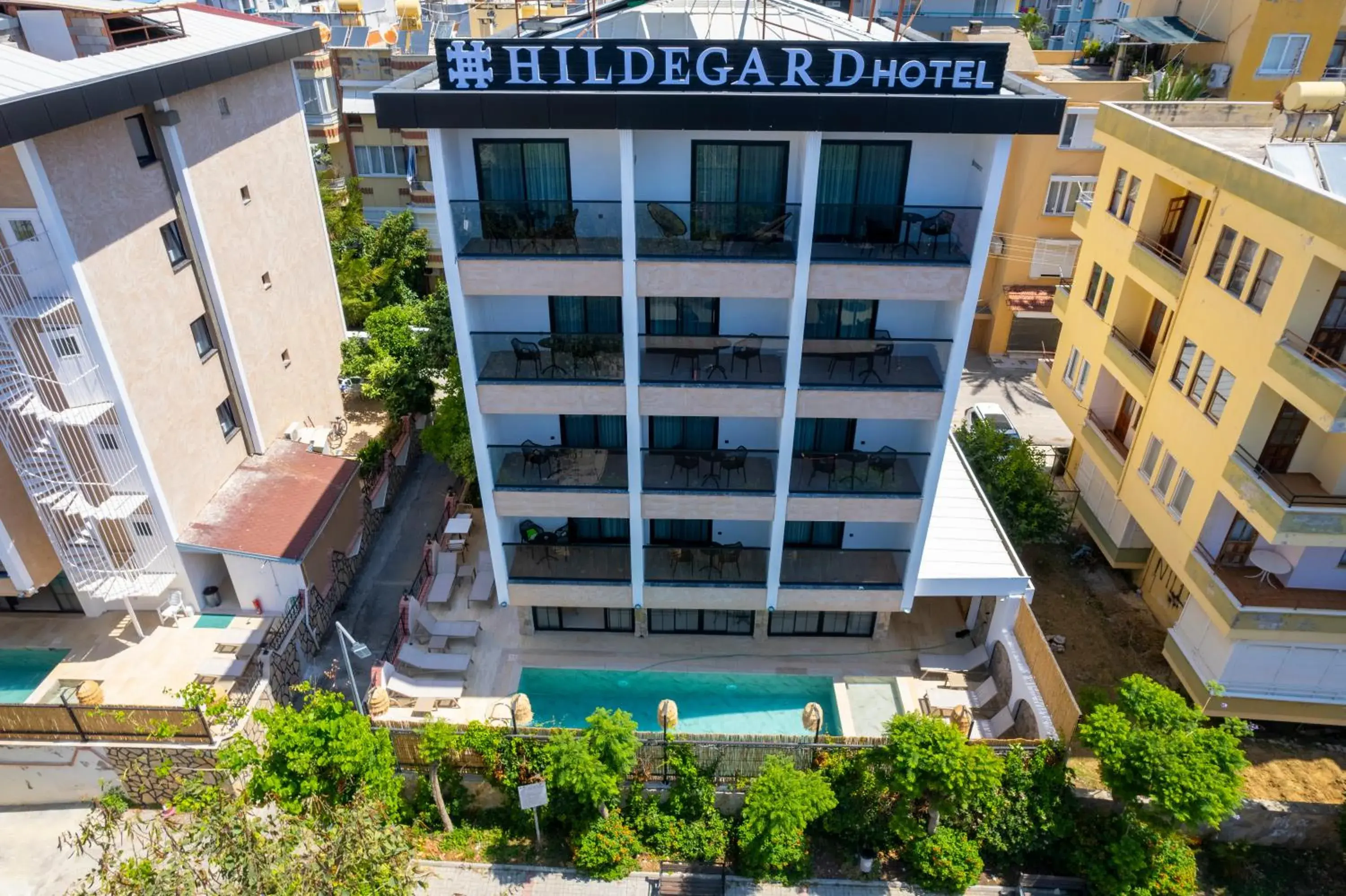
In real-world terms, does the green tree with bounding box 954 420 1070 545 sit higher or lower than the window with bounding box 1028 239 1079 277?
lower

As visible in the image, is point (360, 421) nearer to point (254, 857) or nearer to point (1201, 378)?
point (254, 857)

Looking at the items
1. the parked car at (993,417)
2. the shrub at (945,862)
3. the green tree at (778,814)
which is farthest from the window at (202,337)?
the parked car at (993,417)

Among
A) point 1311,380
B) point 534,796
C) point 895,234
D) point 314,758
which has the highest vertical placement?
point 895,234

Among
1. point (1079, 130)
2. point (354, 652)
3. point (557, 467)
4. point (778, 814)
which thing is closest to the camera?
point (778, 814)

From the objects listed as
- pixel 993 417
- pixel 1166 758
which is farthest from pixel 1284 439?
pixel 993 417

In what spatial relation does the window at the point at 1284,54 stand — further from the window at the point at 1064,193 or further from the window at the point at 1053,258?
the window at the point at 1053,258

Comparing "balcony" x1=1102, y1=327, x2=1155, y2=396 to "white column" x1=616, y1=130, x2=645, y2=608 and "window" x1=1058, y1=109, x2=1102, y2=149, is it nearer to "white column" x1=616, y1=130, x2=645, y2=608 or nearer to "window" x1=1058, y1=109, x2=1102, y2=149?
"window" x1=1058, y1=109, x2=1102, y2=149

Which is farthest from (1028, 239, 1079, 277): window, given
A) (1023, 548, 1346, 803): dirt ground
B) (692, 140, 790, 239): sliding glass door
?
(692, 140, 790, 239): sliding glass door
